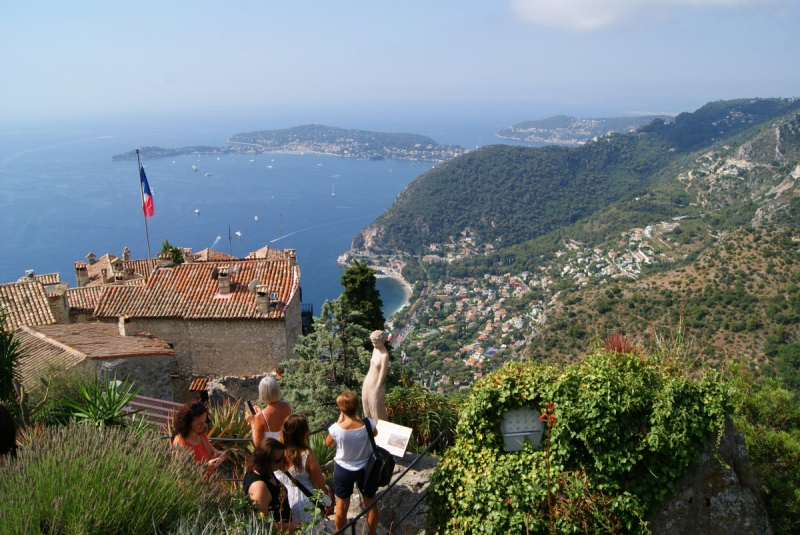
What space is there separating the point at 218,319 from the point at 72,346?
4106mm

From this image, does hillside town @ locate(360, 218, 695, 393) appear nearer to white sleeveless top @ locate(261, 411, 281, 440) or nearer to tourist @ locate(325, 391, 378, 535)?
white sleeveless top @ locate(261, 411, 281, 440)

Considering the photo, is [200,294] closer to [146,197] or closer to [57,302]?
[57,302]

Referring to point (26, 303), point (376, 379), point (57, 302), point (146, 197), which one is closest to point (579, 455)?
point (376, 379)

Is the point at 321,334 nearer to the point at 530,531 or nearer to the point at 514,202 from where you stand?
the point at 530,531

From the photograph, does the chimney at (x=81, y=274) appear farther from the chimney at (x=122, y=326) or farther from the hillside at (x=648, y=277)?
the hillside at (x=648, y=277)

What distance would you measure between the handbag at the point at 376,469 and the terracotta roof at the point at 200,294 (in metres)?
10.2

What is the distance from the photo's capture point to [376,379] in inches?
226

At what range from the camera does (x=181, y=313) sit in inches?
596

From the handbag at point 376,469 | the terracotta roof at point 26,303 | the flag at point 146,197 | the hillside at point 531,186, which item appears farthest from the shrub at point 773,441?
the hillside at point 531,186

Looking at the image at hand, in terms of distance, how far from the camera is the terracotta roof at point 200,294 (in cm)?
1509

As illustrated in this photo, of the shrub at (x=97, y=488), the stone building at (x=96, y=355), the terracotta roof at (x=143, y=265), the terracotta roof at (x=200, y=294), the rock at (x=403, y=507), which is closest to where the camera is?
the shrub at (x=97, y=488)

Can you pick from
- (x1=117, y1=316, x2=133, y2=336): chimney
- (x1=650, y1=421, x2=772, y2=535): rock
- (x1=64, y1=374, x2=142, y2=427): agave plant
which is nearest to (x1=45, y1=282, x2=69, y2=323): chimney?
(x1=117, y1=316, x2=133, y2=336): chimney

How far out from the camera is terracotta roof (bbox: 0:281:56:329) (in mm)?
14133

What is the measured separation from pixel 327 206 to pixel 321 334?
12877 cm
